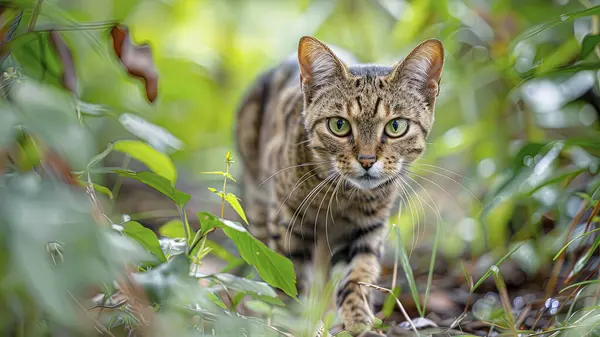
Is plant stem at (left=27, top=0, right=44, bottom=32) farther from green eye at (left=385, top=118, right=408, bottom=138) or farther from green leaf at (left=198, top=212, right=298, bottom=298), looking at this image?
green eye at (left=385, top=118, right=408, bottom=138)

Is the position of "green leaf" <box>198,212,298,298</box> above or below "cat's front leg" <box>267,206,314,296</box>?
above

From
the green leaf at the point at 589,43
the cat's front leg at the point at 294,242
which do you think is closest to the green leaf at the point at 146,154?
the cat's front leg at the point at 294,242

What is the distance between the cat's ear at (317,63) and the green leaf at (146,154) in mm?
874

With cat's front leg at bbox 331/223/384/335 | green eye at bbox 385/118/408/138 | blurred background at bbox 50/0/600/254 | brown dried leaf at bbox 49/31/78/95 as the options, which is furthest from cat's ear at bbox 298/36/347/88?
brown dried leaf at bbox 49/31/78/95

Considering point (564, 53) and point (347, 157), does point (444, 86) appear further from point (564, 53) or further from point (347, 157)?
point (347, 157)

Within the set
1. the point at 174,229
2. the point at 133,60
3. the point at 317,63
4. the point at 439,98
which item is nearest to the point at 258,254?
the point at 174,229

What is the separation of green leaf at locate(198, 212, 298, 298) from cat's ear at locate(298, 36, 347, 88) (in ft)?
3.63

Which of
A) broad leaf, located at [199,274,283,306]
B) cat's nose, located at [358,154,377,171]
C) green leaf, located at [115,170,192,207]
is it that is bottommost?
broad leaf, located at [199,274,283,306]

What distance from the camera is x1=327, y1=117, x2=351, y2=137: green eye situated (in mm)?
2670

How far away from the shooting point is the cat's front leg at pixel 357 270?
8.44ft

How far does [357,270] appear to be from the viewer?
282 centimetres

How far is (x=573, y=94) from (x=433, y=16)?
117cm

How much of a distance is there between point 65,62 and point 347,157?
1.15m

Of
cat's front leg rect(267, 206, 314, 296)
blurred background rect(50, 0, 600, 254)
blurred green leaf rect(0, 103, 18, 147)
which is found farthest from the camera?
cat's front leg rect(267, 206, 314, 296)
